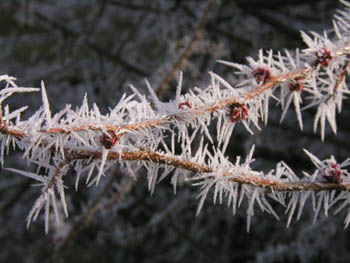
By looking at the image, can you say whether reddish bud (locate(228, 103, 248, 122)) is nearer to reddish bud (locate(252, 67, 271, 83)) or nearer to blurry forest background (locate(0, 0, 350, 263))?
reddish bud (locate(252, 67, 271, 83))

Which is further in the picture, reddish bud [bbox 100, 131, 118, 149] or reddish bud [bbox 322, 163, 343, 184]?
reddish bud [bbox 322, 163, 343, 184]

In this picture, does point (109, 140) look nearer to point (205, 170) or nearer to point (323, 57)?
point (205, 170)

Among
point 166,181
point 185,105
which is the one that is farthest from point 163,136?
point 166,181

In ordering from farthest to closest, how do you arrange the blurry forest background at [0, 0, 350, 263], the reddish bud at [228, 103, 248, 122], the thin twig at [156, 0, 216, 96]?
the blurry forest background at [0, 0, 350, 263] < the thin twig at [156, 0, 216, 96] < the reddish bud at [228, 103, 248, 122]

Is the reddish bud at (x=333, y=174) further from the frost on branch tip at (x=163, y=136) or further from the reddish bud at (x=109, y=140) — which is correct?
the reddish bud at (x=109, y=140)

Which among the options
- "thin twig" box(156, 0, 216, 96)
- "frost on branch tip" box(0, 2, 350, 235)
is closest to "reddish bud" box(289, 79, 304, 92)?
"frost on branch tip" box(0, 2, 350, 235)

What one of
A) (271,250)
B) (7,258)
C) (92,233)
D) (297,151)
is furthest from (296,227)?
(7,258)

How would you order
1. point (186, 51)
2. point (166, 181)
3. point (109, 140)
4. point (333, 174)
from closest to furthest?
point (109, 140) < point (333, 174) < point (186, 51) < point (166, 181)
